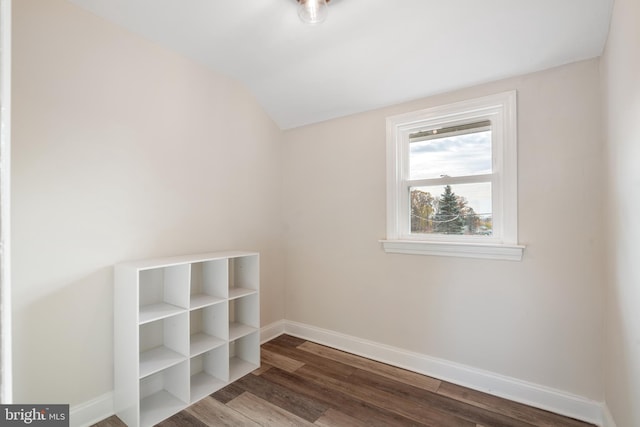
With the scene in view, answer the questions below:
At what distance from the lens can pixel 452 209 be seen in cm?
235

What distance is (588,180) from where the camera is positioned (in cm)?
181

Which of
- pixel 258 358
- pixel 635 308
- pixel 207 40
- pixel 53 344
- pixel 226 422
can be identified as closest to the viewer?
pixel 635 308

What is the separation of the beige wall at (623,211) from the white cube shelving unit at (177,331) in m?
2.23

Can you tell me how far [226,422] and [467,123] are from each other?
8.60 feet

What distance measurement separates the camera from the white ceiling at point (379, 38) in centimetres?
170

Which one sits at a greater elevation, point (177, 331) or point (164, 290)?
point (164, 290)

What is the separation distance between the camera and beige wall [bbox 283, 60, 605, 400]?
6.00ft

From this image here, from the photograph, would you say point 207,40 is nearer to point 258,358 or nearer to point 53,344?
point 53,344

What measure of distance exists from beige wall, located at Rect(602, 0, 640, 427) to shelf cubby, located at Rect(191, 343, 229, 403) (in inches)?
89.2

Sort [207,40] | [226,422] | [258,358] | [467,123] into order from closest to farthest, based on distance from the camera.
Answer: [226,422], [207,40], [467,123], [258,358]

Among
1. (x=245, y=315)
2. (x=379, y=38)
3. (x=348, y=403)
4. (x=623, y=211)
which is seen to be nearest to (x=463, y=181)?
(x=623, y=211)

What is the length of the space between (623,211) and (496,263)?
0.81 m

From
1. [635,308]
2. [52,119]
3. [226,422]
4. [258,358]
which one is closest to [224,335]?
[258,358]

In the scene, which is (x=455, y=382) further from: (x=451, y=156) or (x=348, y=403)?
(x=451, y=156)
